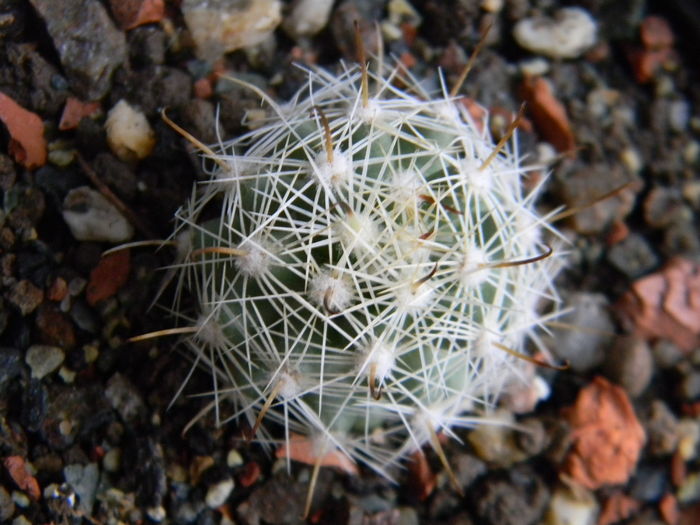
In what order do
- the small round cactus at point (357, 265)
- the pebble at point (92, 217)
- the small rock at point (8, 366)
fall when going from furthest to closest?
the pebble at point (92, 217)
the small rock at point (8, 366)
the small round cactus at point (357, 265)

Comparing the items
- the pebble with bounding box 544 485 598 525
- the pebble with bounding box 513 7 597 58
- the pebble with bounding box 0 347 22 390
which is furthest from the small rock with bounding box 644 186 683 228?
the pebble with bounding box 0 347 22 390

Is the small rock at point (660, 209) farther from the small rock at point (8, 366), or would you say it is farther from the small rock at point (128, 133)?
the small rock at point (8, 366)

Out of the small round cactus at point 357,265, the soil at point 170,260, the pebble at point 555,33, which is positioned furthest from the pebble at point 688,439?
the pebble at point 555,33

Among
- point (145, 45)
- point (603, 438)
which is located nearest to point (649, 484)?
point (603, 438)

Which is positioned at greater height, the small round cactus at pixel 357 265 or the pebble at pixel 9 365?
the small round cactus at pixel 357 265

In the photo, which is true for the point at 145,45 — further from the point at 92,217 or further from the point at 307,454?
the point at 307,454

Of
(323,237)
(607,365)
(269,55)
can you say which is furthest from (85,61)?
(607,365)
